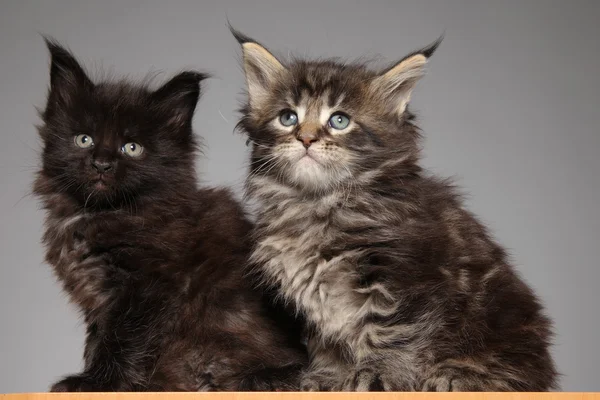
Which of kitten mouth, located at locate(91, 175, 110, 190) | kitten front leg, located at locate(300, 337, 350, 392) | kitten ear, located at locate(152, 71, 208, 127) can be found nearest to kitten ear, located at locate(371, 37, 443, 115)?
kitten ear, located at locate(152, 71, 208, 127)

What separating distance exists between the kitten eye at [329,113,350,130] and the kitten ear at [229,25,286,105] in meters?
0.26

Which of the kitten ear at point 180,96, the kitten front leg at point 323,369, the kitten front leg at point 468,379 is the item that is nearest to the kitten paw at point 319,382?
the kitten front leg at point 323,369

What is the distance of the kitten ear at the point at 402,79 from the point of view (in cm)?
236

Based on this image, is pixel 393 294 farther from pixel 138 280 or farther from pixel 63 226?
pixel 63 226

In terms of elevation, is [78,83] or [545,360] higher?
[78,83]

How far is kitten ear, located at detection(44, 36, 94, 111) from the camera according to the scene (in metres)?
2.58

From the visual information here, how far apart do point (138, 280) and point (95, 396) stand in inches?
17.6

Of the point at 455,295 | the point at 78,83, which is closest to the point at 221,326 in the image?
the point at 455,295

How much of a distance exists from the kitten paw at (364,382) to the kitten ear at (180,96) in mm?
990

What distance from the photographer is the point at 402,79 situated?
240 centimetres

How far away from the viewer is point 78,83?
2582mm

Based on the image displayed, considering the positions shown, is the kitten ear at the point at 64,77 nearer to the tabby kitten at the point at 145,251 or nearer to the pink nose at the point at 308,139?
the tabby kitten at the point at 145,251

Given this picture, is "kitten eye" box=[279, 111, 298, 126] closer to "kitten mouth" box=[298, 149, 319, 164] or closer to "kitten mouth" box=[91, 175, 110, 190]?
"kitten mouth" box=[298, 149, 319, 164]

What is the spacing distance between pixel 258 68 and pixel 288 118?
0.24 m
